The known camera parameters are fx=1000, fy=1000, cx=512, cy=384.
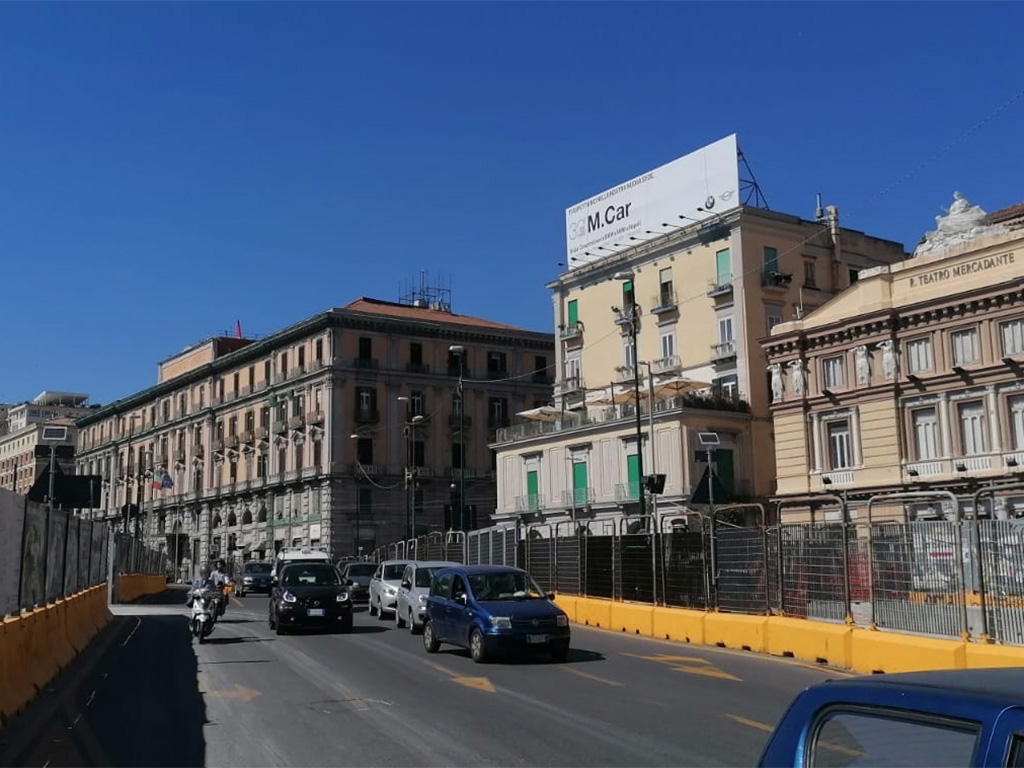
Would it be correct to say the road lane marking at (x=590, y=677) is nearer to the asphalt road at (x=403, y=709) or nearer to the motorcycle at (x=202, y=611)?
the asphalt road at (x=403, y=709)

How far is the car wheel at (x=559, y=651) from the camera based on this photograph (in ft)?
52.9

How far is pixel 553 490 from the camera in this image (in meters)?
57.1

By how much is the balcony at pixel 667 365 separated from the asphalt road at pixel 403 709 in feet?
120

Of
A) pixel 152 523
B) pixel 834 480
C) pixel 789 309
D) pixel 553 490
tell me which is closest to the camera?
pixel 834 480

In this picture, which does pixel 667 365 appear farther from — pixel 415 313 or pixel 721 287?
pixel 415 313

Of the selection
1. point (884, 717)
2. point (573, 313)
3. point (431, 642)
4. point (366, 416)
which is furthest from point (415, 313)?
point (884, 717)

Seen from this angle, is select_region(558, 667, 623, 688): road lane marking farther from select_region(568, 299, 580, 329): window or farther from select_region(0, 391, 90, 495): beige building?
select_region(0, 391, 90, 495): beige building

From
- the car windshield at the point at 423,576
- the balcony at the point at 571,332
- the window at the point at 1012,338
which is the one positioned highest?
the balcony at the point at 571,332

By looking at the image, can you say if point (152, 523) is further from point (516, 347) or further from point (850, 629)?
point (850, 629)

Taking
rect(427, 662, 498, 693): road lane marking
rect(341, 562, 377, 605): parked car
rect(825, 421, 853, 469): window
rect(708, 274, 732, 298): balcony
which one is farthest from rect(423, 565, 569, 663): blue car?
rect(708, 274, 732, 298): balcony

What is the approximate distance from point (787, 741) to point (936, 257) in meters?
40.2

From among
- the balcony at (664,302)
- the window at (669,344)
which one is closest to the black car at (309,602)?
the window at (669,344)

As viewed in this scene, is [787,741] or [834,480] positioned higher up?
[834,480]

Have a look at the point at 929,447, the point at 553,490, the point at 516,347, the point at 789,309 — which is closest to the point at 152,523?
the point at 516,347
